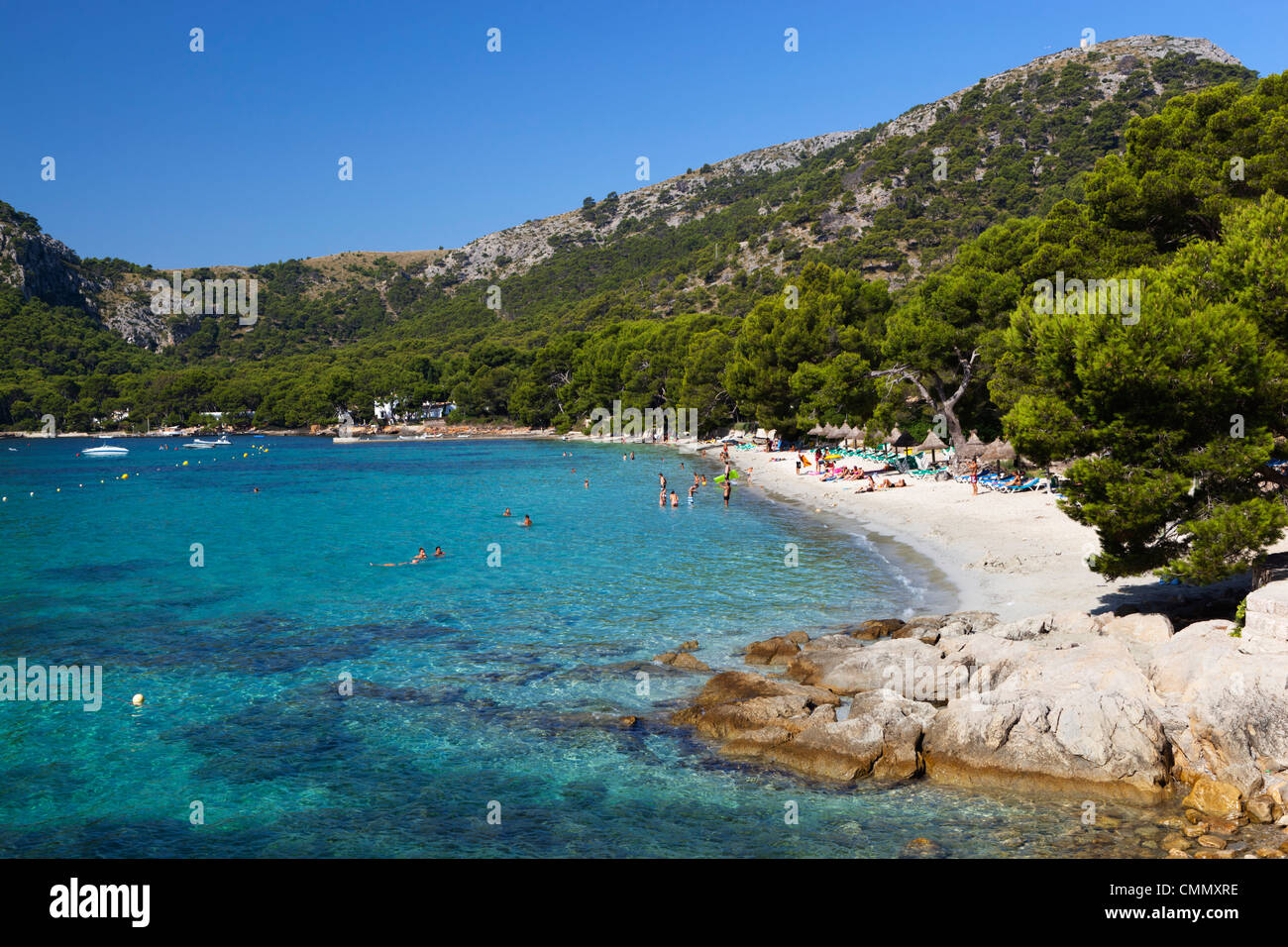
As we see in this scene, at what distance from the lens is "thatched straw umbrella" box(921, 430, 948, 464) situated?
56750 millimetres

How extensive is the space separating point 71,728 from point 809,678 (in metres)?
15.2

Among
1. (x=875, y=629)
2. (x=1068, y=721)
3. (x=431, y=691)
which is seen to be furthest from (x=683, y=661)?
(x=1068, y=721)

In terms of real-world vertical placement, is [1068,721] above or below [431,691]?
above

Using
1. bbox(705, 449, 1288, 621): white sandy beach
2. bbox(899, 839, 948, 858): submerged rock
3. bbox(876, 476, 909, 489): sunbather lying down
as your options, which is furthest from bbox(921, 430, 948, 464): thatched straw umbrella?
bbox(899, 839, 948, 858): submerged rock

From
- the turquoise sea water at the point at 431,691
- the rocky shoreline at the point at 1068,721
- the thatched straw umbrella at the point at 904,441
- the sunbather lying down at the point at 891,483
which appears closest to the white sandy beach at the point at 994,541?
the sunbather lying down at the point at 891,483

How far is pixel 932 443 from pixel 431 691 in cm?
4636

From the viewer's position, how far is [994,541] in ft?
101

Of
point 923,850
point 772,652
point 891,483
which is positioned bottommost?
point 923,850

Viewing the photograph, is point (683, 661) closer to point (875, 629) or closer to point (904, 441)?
point (875, 629)

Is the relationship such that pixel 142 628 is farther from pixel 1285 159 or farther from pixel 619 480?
pixel 619 480

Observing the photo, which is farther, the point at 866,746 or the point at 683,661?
the point at 683,661

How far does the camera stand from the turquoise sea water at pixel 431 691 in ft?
41.5

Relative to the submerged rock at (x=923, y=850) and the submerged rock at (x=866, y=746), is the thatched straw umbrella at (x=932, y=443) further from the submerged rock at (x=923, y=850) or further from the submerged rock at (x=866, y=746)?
the submerged rock at (x=923, y=850)
